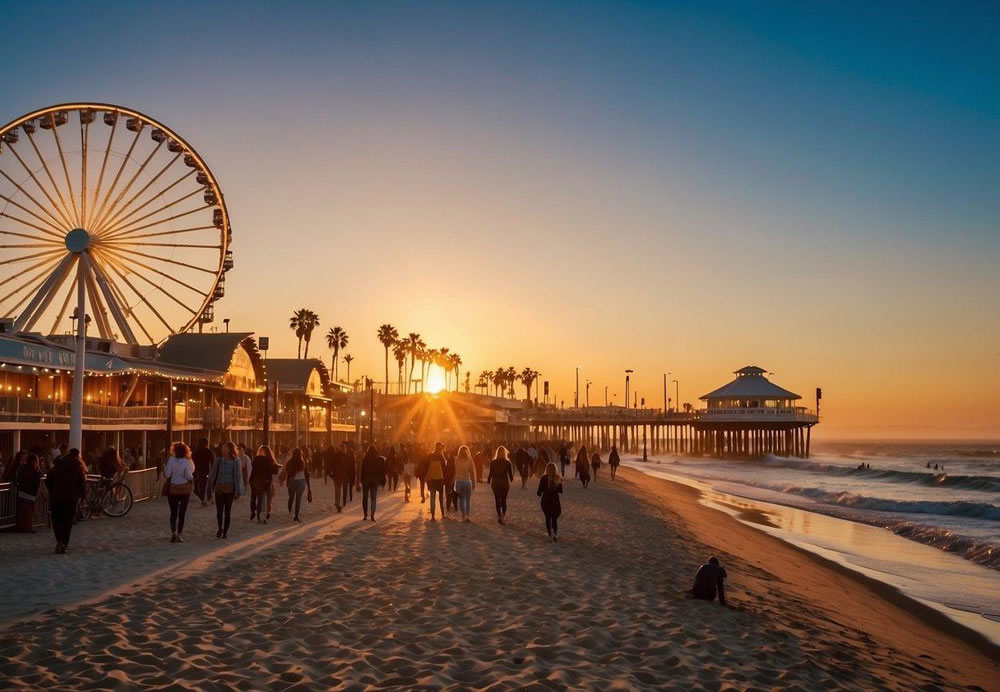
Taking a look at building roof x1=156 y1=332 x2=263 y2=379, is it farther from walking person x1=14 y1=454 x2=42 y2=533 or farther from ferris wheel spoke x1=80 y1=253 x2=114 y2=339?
walking person x1=14 y1=454 x2=42 y2=533

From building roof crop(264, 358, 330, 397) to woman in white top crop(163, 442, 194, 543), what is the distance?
1837 inches

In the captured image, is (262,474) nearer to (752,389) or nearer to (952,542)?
(952,542)

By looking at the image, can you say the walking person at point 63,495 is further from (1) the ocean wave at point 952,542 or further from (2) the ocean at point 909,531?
(1) the ocean wave at point 952,542

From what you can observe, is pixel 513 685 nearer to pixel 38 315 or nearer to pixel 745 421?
pixel 38 315

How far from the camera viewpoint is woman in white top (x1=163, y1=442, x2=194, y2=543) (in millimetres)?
13336

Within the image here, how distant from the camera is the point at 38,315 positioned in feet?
114

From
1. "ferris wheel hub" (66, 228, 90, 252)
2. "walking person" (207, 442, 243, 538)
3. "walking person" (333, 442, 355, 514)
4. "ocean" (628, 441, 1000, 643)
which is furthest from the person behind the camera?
"ferris wheel hub" (66, 228, 90, 252)

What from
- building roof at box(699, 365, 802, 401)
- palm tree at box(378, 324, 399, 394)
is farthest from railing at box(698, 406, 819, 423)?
palm tree at box(378, 324, 399, 394)

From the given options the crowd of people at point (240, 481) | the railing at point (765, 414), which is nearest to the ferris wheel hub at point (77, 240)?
the crowd of people at point (240, 481)

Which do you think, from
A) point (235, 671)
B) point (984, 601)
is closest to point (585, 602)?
point (235, 671)

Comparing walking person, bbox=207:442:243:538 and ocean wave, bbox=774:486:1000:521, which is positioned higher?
walking person, bbox=207:442:243:538

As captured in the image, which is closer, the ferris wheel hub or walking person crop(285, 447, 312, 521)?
Answer: walking person crop(285, 447, 312, 521)

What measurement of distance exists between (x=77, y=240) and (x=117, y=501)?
835 inches

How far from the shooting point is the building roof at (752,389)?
336 feet
